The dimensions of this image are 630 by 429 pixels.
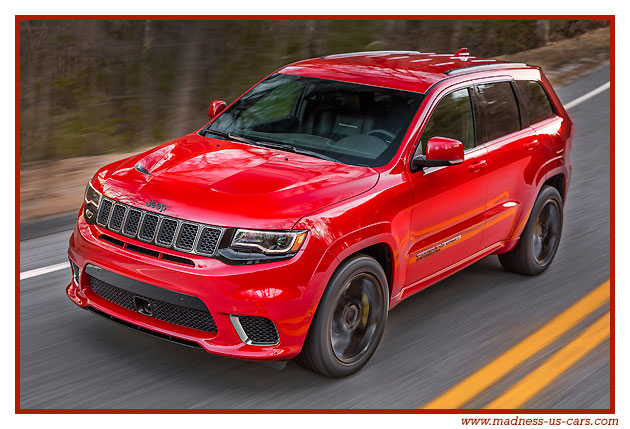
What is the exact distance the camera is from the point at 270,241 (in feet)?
15.3

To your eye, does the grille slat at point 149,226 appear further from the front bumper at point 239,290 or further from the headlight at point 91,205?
the headlight at point 91,205

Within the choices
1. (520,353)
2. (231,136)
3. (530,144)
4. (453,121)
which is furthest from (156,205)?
(530,144)

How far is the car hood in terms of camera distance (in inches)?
185

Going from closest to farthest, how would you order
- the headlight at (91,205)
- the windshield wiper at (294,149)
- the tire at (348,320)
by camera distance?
the tire at (348,320)
the headlight at (91,205)
the windshield wiper at (294,149)

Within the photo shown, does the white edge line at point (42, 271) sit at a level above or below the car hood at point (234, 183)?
below

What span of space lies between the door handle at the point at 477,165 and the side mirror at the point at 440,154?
54 centimetres

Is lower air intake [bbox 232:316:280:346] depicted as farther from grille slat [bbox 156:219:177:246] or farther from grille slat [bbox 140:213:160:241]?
grille slat [bbox 140:213:160:241]

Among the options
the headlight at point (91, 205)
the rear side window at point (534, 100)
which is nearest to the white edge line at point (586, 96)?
the rear side window at point (534, 100)

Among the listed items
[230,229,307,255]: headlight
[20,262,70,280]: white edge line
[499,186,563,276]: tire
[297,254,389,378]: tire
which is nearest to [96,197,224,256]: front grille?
[230,229,307,255]: headlight

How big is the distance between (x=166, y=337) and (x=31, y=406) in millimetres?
840

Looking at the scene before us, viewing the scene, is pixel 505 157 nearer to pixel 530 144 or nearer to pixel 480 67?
pixel 530 144

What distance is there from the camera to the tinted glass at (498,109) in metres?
6.42

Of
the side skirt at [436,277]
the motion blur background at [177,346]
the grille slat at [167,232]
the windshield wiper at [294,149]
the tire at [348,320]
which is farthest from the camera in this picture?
the side skirt at [436,277]

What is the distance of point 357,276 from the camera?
5090 mm
